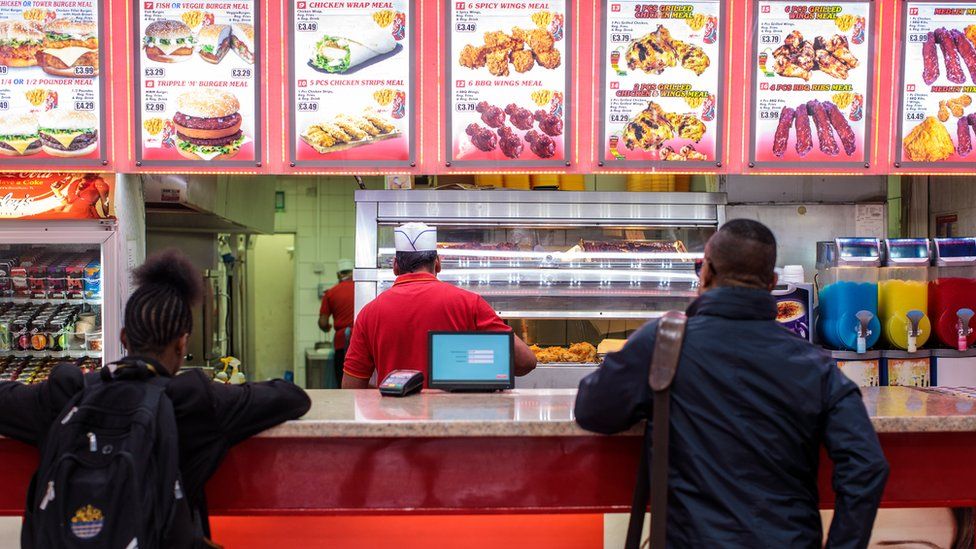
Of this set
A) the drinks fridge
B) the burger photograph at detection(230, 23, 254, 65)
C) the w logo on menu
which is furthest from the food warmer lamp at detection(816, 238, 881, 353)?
the drinks fridge

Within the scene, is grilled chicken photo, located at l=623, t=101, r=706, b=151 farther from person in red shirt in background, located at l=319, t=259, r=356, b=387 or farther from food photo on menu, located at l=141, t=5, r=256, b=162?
person in red shirt in background, located at l=319, t=259, r=356, b=387

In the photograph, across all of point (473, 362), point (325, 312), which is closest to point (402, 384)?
point (473, 362)

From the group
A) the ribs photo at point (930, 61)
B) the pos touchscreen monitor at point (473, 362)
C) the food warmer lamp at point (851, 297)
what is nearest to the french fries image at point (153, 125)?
the pos touchscreen monitor at point (473, 362)

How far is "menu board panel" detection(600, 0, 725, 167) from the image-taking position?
3598mm

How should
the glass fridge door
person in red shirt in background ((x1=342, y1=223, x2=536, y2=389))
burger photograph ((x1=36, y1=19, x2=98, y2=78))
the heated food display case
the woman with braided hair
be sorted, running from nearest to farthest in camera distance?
the woman with braided hair < person in red shirt in background ((x1=342, y1=223, x2=536, y2=389)) < burger photograph ((x1=36, y1=19, x2=98, y2=78)) < the glass fridge door < the heated food display case

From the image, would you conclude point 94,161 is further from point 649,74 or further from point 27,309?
point 649,74

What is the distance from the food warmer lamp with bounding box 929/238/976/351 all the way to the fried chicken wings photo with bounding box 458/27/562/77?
7.62 feet

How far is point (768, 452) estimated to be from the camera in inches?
68.9

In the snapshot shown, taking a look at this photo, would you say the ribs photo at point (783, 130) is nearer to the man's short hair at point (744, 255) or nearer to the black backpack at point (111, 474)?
the man's short hair at point (744, 255)

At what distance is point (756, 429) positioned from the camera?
1747mm

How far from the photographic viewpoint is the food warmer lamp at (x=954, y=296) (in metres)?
4.05

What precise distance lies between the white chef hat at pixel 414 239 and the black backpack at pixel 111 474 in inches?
63.3

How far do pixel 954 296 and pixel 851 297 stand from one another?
0.55m

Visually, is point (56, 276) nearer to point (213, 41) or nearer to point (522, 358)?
point (213, 41)
